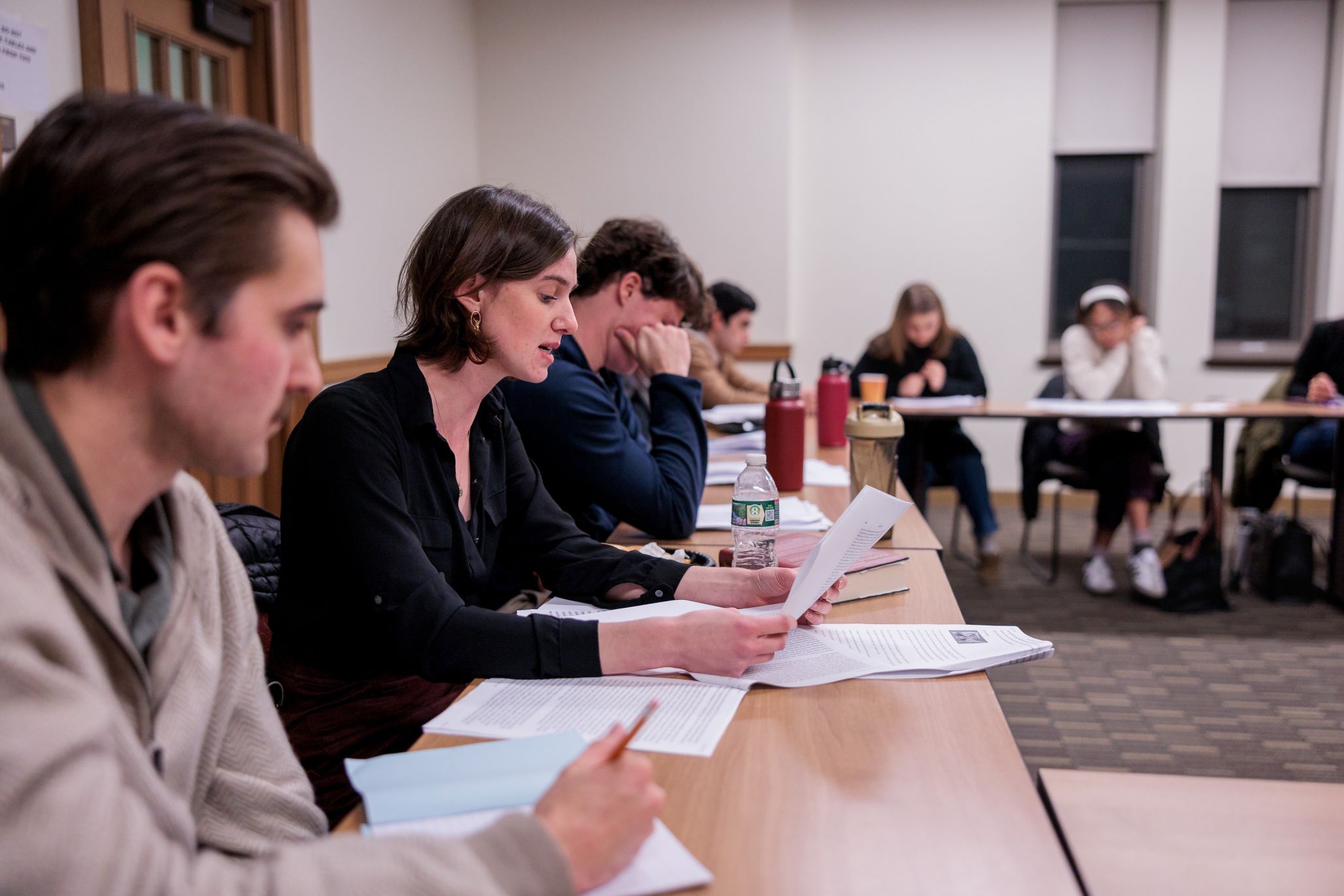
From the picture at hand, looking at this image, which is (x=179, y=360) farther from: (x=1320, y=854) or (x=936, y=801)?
(x=1320, y=854)

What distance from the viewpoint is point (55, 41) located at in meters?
2.55

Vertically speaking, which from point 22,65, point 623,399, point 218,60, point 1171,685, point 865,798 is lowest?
point 1171,685

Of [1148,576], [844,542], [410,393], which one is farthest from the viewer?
[1148,576]

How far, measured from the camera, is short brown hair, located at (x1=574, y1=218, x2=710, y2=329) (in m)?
2.13

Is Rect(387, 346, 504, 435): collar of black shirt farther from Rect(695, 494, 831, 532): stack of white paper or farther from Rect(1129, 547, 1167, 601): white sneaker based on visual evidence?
Rect(1129, 547, 1167, 601): white sneaker

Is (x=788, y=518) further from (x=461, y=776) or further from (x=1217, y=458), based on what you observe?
(x=1217, y=458)

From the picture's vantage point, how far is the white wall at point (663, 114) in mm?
5582

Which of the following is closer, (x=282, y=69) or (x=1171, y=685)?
(x=1171, y=685)

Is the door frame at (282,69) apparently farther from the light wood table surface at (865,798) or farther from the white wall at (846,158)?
the light wood table surface at (865,798)

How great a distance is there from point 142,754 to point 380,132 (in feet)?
14.0

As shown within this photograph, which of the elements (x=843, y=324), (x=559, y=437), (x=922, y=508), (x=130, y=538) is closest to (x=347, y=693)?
(x=130, y=538)

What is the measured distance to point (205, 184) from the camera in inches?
26.9

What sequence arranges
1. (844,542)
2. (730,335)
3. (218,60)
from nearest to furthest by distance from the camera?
1. (844,542)
2. (218,60)
3. (730,335)

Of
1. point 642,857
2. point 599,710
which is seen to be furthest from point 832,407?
point 642,857
